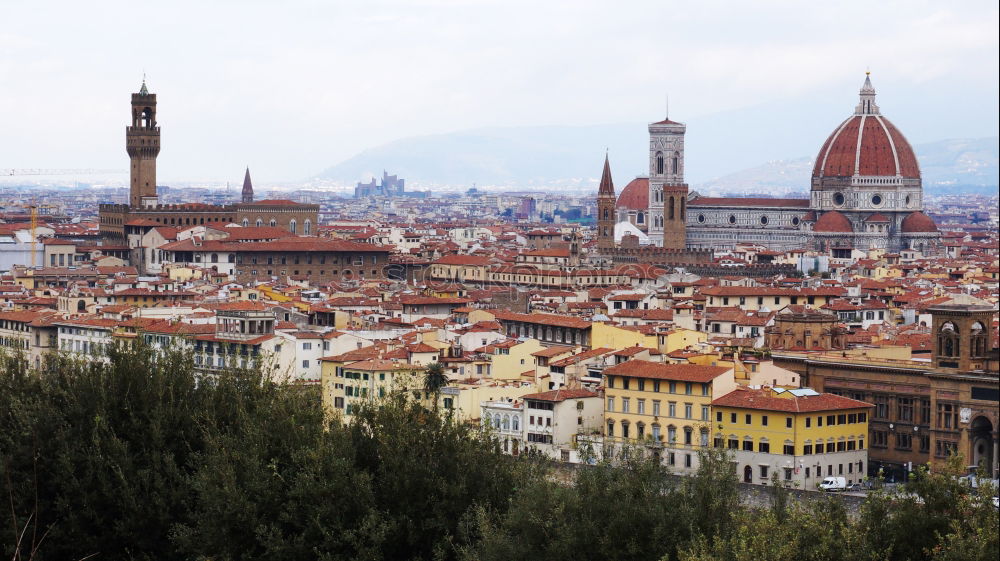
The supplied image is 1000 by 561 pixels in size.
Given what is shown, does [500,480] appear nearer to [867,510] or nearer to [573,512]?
[573,512]

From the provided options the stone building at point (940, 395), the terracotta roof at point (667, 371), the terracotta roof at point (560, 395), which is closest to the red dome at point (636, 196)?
the stone building at point (940, 395)

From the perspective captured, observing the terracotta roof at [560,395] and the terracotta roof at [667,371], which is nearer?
the terracotta roof at [667,371]

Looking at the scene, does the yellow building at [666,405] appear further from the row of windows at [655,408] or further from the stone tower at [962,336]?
the stone tower at [962,336]

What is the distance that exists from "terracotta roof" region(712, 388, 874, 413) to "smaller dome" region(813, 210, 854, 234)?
76.2 meters

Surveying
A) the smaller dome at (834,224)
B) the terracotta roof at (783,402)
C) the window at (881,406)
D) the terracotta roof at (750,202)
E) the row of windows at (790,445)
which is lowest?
the row of windows at (790,445)

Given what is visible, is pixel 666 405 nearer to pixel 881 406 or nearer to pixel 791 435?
pixel 791 435

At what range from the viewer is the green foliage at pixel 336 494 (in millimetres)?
23719

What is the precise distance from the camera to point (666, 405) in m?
40.2

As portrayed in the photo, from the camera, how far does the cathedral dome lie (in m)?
118

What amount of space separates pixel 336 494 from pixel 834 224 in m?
91.2

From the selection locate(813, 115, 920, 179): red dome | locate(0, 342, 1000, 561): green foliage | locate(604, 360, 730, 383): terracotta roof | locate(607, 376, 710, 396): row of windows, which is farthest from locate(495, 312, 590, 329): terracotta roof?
locate(813, 115, 920, 179): red dome

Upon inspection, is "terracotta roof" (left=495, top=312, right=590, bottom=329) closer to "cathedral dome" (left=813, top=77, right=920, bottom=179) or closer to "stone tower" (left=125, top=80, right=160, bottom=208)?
"stone tower" (left=125, top=80, right=160, bottom=208)

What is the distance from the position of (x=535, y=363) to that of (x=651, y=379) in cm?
535

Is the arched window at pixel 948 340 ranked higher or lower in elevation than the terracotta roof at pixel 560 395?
higher
